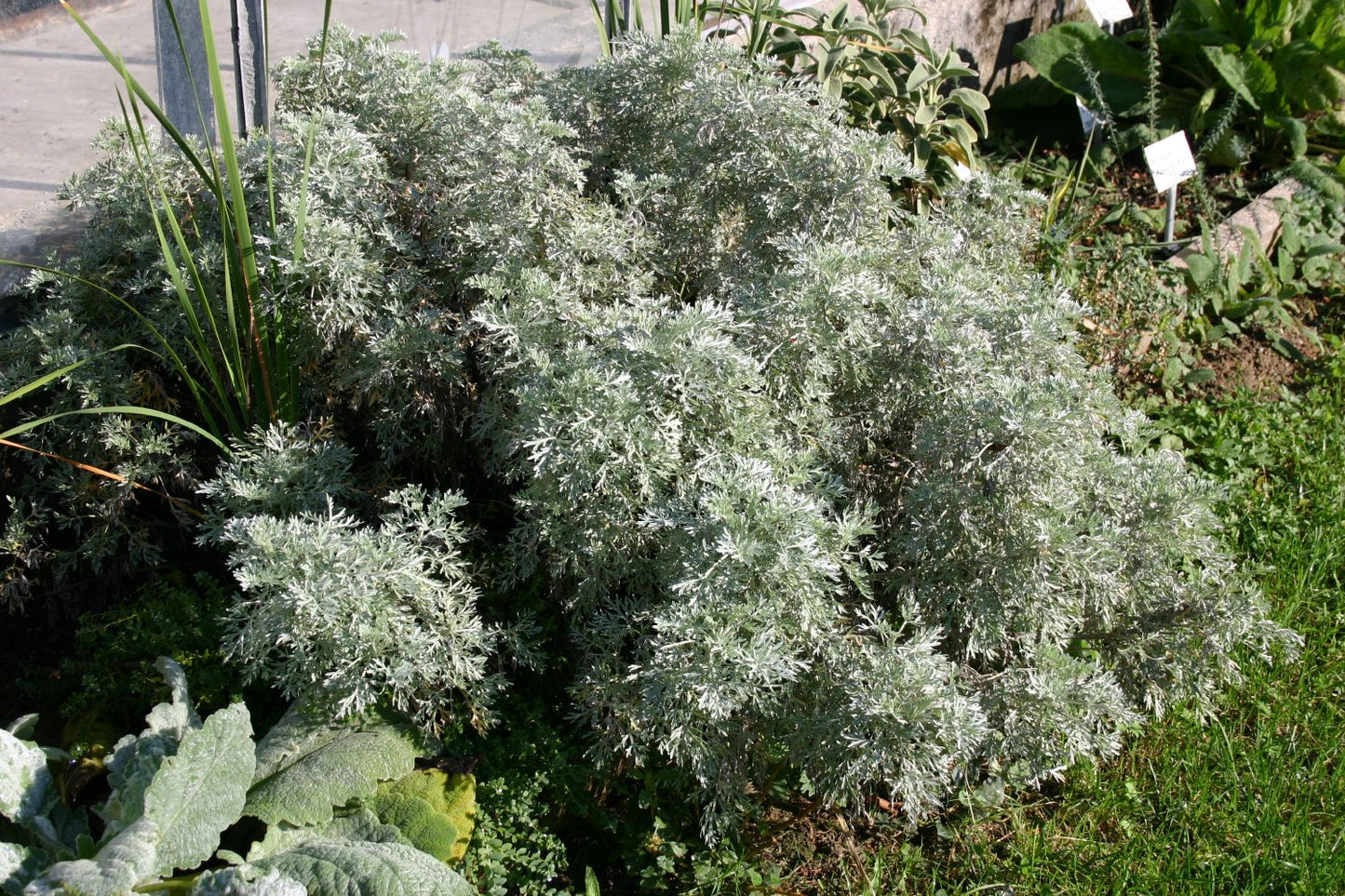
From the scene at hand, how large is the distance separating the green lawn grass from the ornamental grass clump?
158mm

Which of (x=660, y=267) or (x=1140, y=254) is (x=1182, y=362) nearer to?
(x=1140, y=254)

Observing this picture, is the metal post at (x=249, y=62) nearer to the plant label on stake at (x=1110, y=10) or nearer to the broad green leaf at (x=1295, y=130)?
the plant label on stake at (x=1110, y=10)

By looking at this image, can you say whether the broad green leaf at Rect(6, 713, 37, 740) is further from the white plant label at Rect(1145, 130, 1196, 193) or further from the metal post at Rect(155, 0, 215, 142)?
the white plant label at Rect(1145, 130, 1196, 193)

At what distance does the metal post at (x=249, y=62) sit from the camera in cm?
319

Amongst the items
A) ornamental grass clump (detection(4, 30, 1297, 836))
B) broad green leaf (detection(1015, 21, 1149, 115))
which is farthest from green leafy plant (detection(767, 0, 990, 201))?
ornamental grass clump (detection(4, 30, 1297, 836))

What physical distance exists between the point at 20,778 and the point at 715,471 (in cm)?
148

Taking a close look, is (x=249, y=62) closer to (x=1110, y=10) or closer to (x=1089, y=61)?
(x=1110, y=10)

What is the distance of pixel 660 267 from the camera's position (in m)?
2.80

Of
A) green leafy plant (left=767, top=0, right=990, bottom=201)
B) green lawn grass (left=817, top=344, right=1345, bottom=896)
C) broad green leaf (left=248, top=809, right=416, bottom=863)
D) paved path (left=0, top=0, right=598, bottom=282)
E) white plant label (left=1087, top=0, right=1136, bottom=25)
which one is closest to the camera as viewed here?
broad green leaf (left=248, top=809, right=416, bottom=863)

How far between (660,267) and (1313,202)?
3.43m

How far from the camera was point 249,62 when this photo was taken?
3258mm

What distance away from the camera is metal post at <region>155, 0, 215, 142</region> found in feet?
10.5

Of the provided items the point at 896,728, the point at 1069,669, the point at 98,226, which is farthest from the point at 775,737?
the point at 98,226

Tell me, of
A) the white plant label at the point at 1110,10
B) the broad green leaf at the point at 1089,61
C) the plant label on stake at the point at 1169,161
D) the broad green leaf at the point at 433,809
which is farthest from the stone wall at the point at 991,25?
the broad green leaf at the point at 433,809
